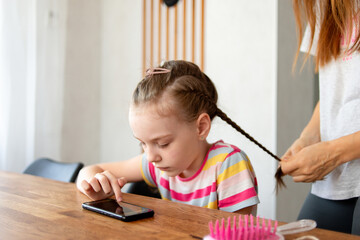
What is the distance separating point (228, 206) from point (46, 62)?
7.80 ft

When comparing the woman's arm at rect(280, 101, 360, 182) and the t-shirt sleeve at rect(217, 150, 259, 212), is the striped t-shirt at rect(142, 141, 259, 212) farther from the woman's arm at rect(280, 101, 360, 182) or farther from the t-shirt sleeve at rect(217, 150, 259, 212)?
the woman's arm at rect(280, 101, 360, 182)

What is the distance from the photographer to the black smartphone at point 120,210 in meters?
0.71

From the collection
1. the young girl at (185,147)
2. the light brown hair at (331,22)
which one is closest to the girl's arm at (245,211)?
the young girl at (185,147)

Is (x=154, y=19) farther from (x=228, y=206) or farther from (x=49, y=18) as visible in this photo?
(x=228, y=206)

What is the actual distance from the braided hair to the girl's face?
2 cm

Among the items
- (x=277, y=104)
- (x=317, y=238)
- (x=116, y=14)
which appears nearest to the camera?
(x=317, y=238)

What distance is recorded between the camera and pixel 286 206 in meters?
2.39

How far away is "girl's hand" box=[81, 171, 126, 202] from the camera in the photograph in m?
0.94

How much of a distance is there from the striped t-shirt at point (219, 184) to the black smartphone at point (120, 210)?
1.15ft

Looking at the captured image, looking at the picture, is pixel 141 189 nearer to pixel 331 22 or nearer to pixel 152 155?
pixel 152 155

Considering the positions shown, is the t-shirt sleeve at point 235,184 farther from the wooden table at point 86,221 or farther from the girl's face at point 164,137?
the wooden table at point 86,221

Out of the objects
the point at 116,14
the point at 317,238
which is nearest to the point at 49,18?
the point at 116,14

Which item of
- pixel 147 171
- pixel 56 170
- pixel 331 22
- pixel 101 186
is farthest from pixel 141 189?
pixel 331 22

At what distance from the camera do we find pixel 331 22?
1146mm
